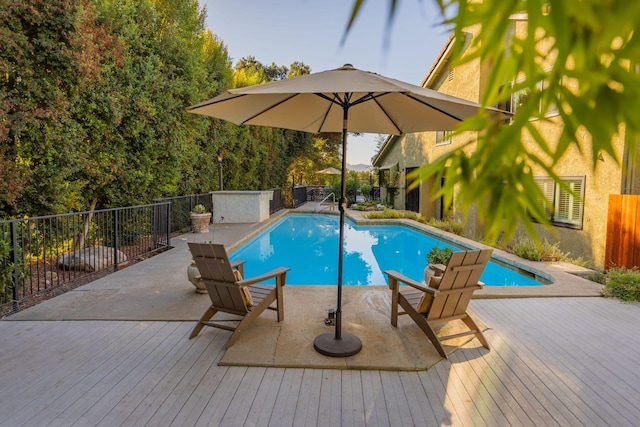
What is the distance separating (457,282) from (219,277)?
222cm

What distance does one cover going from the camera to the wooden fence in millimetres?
6111

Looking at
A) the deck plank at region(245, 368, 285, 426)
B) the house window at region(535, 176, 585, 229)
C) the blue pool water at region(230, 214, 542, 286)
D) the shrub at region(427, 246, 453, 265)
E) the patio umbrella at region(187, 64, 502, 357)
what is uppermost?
the patio umbrella at region(187, 64, 502, 357)

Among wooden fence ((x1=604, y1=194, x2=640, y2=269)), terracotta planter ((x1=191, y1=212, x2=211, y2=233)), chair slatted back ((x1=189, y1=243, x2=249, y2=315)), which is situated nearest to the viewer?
chair slatted back ((x1=189, y1=243, x2=249, y2=315))

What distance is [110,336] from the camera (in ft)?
12.2

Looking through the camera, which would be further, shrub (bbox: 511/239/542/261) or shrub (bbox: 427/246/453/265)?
shrub (bbox: 511/239/542/261)

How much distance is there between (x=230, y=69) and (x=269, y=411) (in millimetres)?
13672

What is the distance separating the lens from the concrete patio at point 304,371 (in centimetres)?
254

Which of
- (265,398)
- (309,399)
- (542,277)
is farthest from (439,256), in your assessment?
(265,398)

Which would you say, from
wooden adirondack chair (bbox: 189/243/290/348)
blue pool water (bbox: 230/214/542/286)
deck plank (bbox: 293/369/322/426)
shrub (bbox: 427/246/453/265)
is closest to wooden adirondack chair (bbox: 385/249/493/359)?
deck plank (bbox: 293/369/322/426)

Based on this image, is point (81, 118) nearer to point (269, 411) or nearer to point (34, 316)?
point (34, 316)

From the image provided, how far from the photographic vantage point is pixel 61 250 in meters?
7.20

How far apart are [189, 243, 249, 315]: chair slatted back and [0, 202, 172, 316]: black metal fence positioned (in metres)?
2.38

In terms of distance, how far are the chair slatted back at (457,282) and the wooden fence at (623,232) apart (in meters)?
4.42

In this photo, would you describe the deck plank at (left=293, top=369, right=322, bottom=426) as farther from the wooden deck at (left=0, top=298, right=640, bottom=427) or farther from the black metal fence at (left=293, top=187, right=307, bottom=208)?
the black metal fence at (left=293, top=187, right=307, bottom=208)
